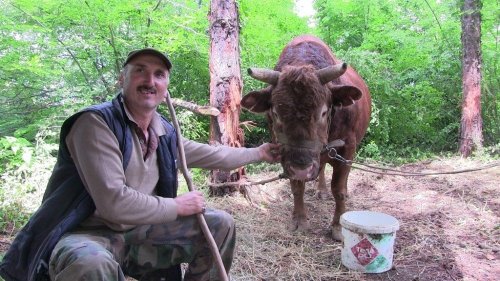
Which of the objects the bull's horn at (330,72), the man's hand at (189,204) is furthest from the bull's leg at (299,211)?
the man's hand at (189,204)

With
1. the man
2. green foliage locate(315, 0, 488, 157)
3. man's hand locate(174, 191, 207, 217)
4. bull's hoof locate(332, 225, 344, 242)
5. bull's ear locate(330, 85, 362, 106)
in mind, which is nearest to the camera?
the man

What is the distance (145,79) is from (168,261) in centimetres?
135

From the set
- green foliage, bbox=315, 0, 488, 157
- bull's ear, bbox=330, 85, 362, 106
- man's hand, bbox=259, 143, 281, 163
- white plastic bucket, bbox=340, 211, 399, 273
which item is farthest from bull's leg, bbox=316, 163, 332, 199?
green foliage, bbox=315, 0, 488, 157

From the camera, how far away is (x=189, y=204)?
114 inches

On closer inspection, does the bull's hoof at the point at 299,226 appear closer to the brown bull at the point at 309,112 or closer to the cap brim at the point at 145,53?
the brown bull at the point at 309,112

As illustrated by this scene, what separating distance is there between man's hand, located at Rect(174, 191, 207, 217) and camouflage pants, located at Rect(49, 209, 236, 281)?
0.27 meters

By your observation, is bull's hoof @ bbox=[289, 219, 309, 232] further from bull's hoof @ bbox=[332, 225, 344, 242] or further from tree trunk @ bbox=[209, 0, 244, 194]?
tree trunk @ bbox=[209, 0, 244, 194]

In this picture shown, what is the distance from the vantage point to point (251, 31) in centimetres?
955

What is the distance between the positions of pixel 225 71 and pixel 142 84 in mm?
3199

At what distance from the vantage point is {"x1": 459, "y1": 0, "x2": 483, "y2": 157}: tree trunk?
9.11 metres

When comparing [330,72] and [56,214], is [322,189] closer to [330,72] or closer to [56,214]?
[330,72]

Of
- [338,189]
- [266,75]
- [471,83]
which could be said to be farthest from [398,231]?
[471,83]

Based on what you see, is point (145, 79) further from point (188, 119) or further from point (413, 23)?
point (413, 23)

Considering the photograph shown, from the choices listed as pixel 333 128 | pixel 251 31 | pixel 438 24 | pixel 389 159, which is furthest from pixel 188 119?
pixel 438 24
